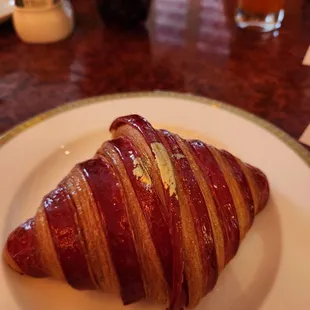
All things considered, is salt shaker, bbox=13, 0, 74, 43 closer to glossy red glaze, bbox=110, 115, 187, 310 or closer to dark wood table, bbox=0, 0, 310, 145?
dark wood table, bbox=0, 0, 310, 145

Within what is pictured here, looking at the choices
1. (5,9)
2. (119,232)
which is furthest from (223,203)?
(5,9)

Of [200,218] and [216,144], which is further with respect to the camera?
[216,144]

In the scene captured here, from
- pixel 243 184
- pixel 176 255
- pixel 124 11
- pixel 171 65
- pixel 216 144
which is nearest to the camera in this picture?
pixel 176 255

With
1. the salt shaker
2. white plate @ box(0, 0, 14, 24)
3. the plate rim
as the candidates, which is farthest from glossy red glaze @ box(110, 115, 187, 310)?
white plate @ box(0, 0, 14, 24)

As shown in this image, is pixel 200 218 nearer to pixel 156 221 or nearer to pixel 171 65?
pixel 156 221

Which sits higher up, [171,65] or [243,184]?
[243,184]

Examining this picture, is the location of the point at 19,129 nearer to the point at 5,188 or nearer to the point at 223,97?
the point at 5,188
